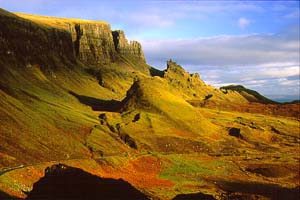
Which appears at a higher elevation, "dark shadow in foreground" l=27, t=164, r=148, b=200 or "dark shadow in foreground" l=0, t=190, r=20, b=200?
"dark shadow in foreground" l=27, t=164, r=148, b=200

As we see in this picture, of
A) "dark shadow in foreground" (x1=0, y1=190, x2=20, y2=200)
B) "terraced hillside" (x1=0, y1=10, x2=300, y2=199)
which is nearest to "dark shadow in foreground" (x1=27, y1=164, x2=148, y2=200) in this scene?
"terraced hillside" (x1=0, y1=10, x2=300, y2=199)

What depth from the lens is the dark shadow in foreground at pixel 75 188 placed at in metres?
58.0

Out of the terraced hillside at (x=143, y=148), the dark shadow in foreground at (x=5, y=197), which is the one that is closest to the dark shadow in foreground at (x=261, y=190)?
the terraced hillside at (x=143, y=148)

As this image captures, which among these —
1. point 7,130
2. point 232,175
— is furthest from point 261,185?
point 7,130

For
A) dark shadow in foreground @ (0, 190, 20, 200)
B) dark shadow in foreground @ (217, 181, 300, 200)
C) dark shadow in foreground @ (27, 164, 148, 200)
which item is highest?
dark shadow in foreground @ (27, 164, 148, 200)

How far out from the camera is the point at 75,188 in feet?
197

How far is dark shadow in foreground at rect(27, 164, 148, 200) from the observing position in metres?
58.0

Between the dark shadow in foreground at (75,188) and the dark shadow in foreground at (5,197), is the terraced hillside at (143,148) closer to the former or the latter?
the dark shadow in foreground at (75,188)

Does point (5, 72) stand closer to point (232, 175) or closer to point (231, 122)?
point (231, 122)

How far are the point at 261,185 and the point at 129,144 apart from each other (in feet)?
185

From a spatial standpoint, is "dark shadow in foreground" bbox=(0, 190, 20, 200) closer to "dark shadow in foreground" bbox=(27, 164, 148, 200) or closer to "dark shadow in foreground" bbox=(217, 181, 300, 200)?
"dark shadow in foreground" bbox=(27, 164, 148, 200)

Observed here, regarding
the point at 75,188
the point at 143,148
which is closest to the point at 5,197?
the point at 75,188

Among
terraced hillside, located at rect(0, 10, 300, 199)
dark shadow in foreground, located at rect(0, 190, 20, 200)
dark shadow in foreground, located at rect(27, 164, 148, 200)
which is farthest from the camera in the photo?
terraced hillside, located at rect(0, 10, 300, 199)

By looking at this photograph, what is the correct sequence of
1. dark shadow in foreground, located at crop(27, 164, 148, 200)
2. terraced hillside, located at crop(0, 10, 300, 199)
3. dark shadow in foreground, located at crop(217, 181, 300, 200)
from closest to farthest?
dark shadow in foreground, located at crop(27, 164, 148, 200) → dark shadow in foreground, located at crop(217, 181, 300, 200) → terraced hillside, located at crop(0, 10, 300, 199)
